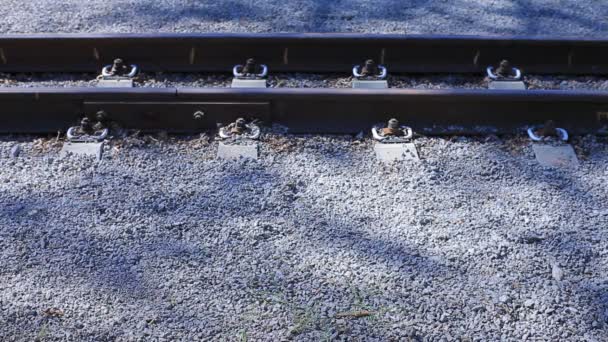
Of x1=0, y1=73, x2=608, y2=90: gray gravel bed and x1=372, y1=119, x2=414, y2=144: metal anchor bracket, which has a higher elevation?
x1=372, y1=119, x2=414, y2=144: metal anchor bracket

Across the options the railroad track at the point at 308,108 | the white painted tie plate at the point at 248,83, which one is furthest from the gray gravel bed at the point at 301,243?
the white painted tie plate at the point at 248,83

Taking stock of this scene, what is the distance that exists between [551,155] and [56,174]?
285cm

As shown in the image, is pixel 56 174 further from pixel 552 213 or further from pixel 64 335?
pixel 552 213

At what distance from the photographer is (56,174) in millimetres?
3211

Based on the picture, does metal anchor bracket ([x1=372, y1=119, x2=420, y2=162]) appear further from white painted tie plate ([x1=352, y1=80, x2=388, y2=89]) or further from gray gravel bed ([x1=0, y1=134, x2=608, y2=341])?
white painted tie plate ([x1=352, y1=80, x2=388, y2=89])

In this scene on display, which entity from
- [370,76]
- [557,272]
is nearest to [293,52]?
[370,76]

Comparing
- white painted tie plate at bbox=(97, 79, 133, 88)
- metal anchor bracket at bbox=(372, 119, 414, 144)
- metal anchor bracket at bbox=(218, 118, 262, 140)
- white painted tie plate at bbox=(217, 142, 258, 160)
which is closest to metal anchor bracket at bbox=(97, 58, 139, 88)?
white painted tie plate at bbox=(97, 79, 133, 88)

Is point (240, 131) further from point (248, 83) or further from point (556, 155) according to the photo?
point (556, 155)

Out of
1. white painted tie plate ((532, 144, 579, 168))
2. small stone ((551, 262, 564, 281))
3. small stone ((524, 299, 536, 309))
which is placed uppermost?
small stone ((551, 262, 564, 281))

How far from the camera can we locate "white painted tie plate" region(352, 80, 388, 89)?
412 cm

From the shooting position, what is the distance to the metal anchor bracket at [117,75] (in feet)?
13.5

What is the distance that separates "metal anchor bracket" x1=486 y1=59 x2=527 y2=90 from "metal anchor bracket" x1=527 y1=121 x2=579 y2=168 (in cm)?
62

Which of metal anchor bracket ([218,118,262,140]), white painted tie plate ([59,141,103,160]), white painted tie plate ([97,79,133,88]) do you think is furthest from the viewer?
white painted tie plate ([97,79,133,88])

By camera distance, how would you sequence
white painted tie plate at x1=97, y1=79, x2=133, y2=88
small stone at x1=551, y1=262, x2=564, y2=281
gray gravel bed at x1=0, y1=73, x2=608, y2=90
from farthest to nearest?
gray gravel bed at x1=0, y1=73, x2=608, y2=90 < white painted tie plate at x1=97, y1=79, x2=133, y2=88 < small stone at x1=551, y1=262, x2=564, y2=281
